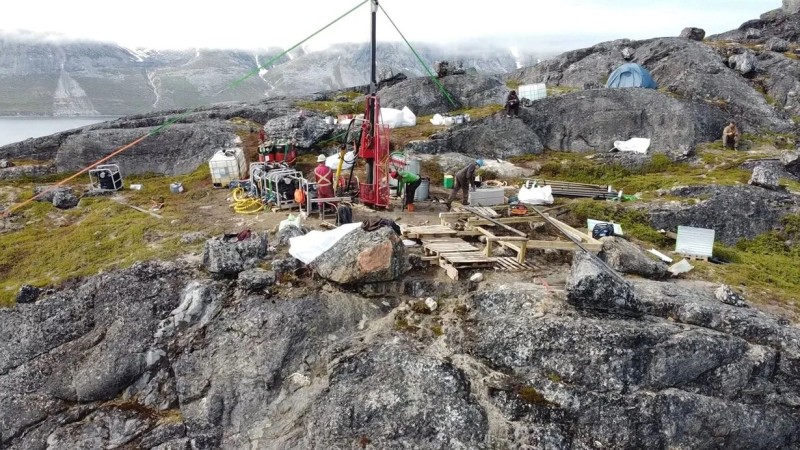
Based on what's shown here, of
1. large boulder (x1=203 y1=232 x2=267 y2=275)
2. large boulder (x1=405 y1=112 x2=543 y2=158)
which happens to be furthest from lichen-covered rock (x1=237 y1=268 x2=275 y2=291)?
large boulder (x1=405 y1=112 x2=543 y2=158)

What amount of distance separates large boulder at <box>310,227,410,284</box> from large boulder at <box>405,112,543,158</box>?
43.4ft

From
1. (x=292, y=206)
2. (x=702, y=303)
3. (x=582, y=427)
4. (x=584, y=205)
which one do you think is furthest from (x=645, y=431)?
(x=292, y=206)

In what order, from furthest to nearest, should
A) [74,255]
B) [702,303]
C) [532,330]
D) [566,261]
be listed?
[74,255] < [566,261] < [702,303] < [532,330]

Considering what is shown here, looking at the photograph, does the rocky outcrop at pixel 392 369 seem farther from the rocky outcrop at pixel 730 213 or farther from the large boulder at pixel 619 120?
the large boulder at pixel 619 120

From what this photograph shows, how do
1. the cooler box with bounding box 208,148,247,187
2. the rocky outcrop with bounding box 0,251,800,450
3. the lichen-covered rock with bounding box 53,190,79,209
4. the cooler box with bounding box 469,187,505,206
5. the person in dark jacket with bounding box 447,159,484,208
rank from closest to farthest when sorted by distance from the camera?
the rocky outcrop with bounding box 0,251,800,450, the cooler box with bounding box 469,187,505,206, the person in dark jacket with bounding box 447,159,484,208, the lichen-covered rock with bounding box 53,190,79,209, the cooler box with bounding box 208,148,247,187

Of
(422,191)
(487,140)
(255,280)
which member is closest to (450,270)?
(255,280)

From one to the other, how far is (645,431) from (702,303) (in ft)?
11.1

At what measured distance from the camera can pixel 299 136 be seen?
24.8 m

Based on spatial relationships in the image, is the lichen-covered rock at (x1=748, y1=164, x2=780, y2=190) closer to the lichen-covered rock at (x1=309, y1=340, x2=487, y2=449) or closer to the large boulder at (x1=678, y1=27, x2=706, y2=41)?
the lichen-covered rock at (x1=309, y1=340, x2=487, y2=449)

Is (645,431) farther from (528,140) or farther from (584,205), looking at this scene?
(528,140)

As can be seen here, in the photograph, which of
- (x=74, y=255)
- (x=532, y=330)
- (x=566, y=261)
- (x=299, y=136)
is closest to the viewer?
(x=532, y=330)

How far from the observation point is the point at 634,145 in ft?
82.0

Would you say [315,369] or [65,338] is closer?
[315,369]

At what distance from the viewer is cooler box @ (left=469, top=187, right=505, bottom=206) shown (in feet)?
56.4
